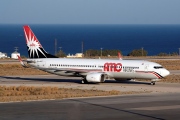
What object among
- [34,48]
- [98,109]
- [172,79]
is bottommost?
[98,109]

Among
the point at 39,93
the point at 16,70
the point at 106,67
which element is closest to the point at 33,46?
the point at 106,67

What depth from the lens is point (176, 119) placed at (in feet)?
Answer: 98.9

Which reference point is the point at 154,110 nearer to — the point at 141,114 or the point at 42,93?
the point at 141,114

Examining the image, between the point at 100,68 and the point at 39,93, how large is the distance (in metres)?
12.9

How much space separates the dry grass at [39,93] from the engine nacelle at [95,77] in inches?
254

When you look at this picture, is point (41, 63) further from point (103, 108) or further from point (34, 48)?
point (103, 108)

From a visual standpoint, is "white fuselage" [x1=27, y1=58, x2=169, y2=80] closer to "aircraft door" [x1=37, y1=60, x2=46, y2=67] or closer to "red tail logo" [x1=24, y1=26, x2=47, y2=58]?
"aircraft door" [x1=37, y1=60, x2=46, y2=67]

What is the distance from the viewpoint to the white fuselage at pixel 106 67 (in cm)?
5556

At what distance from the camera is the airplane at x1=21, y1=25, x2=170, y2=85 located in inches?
2190

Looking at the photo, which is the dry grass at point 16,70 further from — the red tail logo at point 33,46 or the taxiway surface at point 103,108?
the taxiway surface at point 103,108

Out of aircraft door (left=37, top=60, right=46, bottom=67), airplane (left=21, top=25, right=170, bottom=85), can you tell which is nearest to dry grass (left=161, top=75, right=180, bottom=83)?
airplane (left=21, top=25, right=170, bottom=85)

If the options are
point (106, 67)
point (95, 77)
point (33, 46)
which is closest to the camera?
point (95, 77)

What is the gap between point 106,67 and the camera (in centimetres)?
5709

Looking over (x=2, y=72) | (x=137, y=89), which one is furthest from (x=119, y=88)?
(x=2, y=72)
